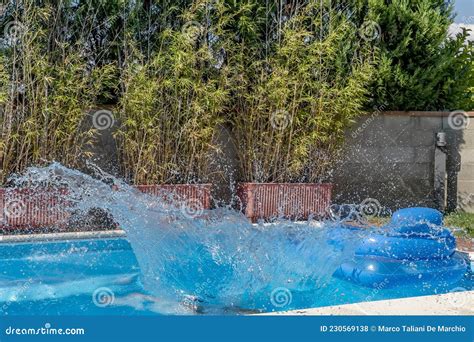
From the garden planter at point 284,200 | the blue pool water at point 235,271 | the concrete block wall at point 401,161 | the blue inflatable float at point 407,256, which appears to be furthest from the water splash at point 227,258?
the concrete block wall at point 401,161

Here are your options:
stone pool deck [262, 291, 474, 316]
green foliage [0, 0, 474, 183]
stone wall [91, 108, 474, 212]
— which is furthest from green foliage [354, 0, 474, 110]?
stone pool deck [262, 291, 474, 316]

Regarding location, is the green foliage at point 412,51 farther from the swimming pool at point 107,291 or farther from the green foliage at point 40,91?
the swimming pool at point 107,291

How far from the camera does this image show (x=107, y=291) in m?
4.00

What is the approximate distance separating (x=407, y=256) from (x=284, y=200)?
9.05 feet

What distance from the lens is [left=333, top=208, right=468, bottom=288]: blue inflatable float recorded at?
13.7 feet

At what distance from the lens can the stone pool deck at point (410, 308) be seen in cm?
311

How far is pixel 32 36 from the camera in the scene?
6133 millimetres

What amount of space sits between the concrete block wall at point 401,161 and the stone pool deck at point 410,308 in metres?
4.00

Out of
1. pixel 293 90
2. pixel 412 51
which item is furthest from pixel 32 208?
pixel 412 51

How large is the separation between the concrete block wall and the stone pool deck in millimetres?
4000

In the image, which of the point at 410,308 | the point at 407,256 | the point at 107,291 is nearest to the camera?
the point at 410,308

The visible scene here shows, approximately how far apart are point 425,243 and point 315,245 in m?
0.80

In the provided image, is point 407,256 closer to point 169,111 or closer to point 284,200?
point 284,200

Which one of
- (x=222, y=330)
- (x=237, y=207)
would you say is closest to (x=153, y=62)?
(x=237, y=207)
